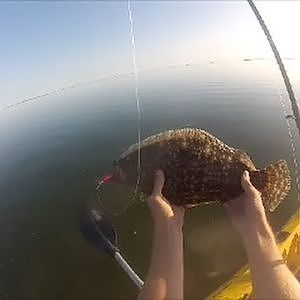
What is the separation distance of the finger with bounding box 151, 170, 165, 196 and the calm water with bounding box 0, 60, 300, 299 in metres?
2.44

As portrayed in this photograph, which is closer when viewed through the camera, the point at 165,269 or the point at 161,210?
the point at 165,269

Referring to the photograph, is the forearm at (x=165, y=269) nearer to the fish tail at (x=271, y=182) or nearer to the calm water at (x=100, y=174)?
the fish tail at (x=271, y=182)

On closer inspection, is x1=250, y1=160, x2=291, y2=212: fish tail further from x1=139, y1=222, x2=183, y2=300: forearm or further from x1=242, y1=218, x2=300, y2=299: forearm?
x1=139, y1=222, x2=183, y2=300: forearm

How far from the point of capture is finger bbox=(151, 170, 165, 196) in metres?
1.73

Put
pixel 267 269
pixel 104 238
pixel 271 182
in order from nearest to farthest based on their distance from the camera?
pixel 267 269
pixel 271 182
pixel 104 238

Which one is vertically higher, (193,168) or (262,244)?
(193,168)

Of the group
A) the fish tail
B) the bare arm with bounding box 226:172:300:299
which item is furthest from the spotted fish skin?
the bare arm with bounding box 226:172:300:299

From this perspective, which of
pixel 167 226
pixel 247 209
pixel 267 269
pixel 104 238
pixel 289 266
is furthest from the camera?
pixel 289 266

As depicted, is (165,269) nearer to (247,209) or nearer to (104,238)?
(247,209)

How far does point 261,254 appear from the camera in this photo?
149 centimetres

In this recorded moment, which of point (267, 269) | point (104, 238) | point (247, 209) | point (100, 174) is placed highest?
point (247, 209)

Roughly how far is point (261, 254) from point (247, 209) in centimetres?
24

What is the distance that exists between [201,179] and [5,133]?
11.9 metres

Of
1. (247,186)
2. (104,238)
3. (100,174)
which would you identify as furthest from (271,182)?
(100,174)
